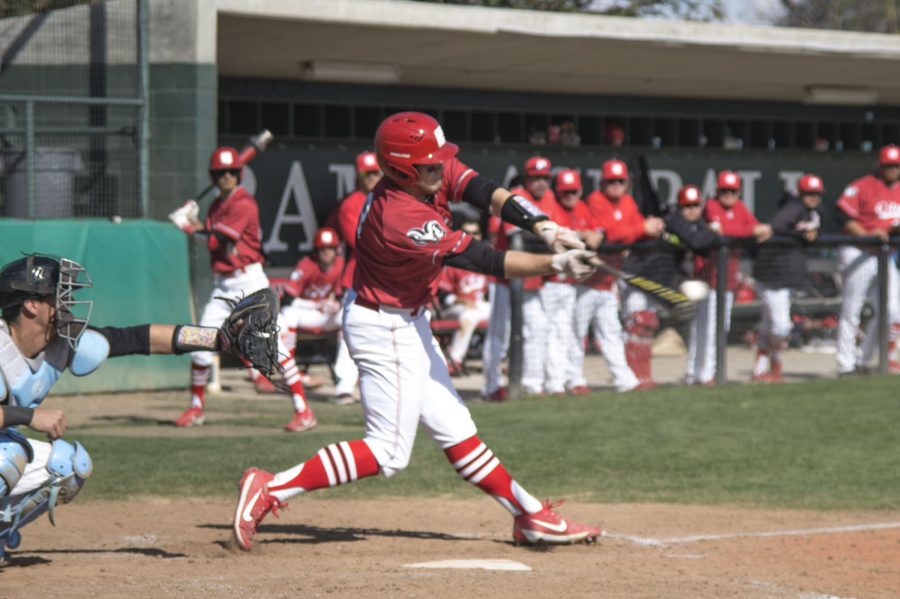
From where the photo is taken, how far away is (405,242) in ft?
19.1

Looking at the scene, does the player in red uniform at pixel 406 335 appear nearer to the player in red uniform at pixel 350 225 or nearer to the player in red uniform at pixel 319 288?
the player in red uniform at pixel 350 225

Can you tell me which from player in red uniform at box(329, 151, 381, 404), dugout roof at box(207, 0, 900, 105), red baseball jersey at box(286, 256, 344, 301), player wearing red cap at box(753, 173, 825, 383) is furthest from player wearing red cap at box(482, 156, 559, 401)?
dugout roof at box(207, 0, 900, 105)

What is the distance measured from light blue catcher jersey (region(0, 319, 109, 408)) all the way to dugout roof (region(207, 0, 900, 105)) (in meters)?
7.28

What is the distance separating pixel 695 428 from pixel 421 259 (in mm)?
5048

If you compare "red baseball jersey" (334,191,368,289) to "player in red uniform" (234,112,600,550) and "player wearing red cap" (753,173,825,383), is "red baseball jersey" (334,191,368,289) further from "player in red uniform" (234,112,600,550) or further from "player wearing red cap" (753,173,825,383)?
"player in red uniform" (234,112,600,550)

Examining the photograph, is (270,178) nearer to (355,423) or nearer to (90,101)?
(90,101)

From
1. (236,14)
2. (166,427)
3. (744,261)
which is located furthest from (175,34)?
(744,261)

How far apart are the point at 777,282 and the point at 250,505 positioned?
Result: 25.3 feet

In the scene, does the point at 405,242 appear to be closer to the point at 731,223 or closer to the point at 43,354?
the point at 43,354

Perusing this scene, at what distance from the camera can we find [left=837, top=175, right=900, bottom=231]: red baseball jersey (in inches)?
516

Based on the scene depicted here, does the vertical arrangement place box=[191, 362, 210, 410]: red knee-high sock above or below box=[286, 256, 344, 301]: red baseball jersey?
below

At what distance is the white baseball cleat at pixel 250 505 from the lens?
6152 millimetres

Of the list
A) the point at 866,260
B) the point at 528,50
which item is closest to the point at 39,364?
the point at 866,260

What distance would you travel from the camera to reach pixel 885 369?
43.1 ft
